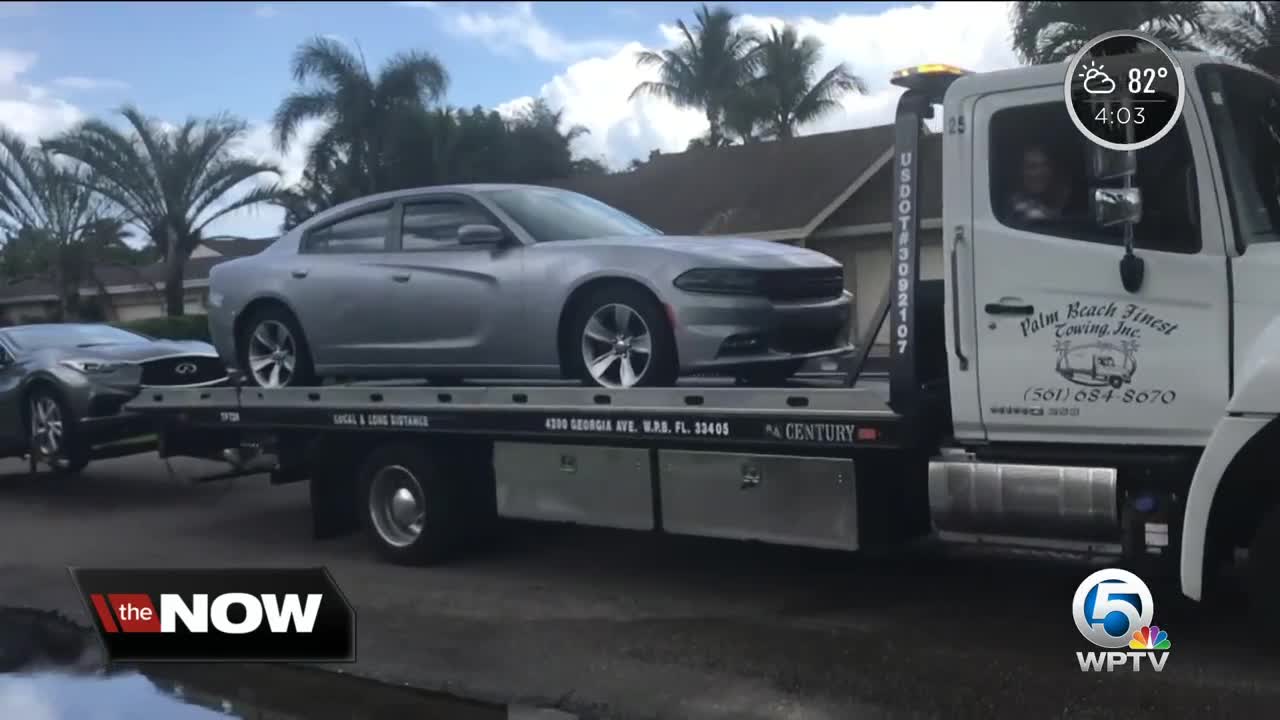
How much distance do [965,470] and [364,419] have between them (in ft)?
12.6

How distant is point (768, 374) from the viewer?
698cm

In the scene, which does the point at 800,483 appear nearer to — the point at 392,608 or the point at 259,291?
the point at 392,608

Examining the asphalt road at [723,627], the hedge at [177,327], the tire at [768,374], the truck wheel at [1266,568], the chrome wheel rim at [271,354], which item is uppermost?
the chrome wheel rim at [271,354]

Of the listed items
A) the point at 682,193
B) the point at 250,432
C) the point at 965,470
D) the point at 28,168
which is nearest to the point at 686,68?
the point at 682,193

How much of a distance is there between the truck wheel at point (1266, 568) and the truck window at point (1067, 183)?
1.12 m

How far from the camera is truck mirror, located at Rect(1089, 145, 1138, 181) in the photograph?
5113mm

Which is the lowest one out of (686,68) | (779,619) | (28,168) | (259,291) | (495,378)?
(779,619)

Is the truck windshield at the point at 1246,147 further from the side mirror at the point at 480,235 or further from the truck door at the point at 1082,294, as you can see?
the side mirror at the point at 480,235

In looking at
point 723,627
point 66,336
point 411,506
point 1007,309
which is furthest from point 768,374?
point 66,336

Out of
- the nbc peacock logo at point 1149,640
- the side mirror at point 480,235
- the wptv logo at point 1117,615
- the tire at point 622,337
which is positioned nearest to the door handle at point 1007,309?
the wptv logo at point 1117,615

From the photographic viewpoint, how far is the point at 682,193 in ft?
87.9

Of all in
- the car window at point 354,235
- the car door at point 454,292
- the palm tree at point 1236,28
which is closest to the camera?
the car door at point 454,292

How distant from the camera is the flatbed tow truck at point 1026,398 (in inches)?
201

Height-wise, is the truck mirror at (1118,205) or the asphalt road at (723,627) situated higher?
the truck mirror at (1118,205)
